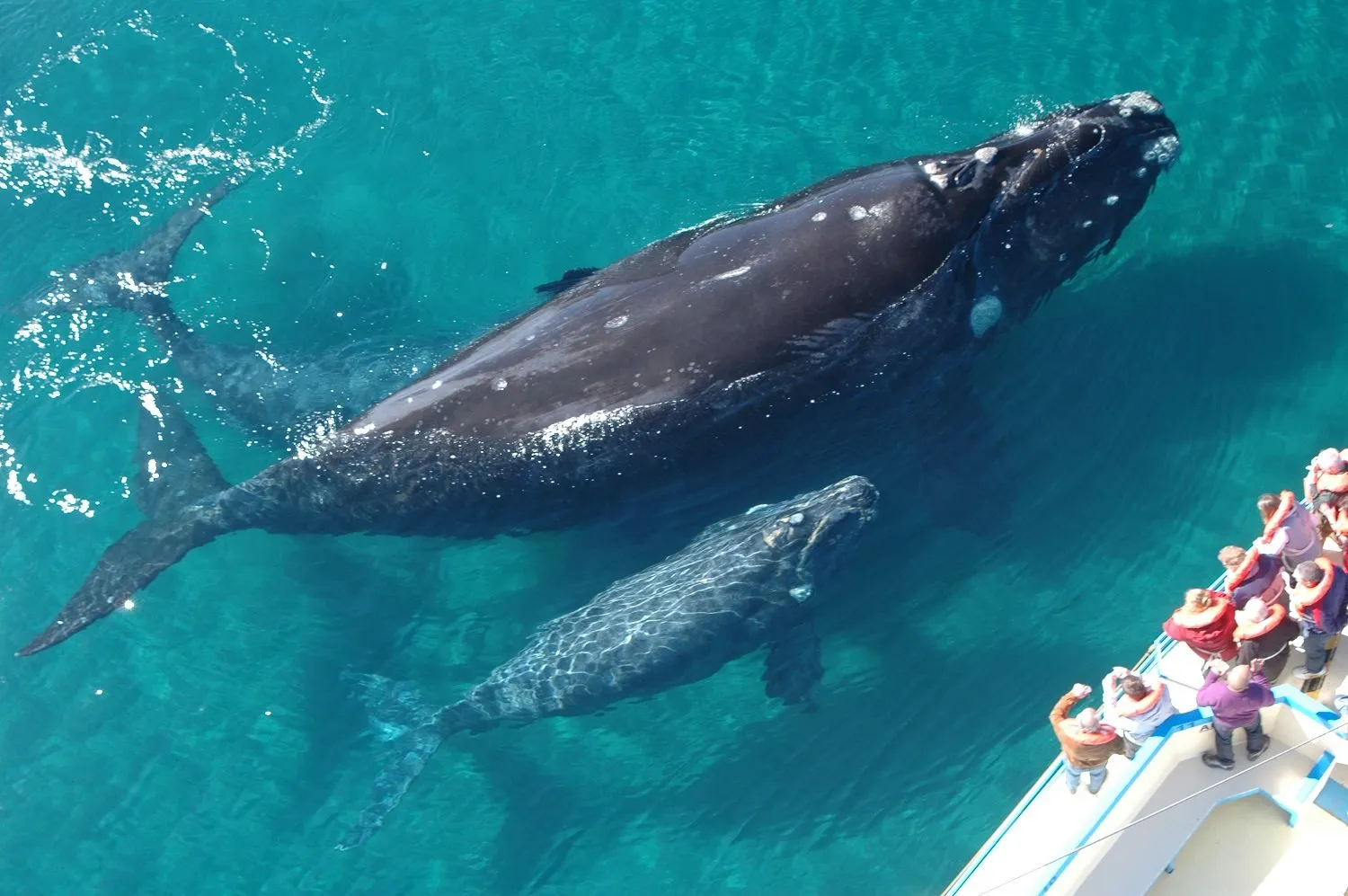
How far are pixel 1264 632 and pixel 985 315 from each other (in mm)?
5517

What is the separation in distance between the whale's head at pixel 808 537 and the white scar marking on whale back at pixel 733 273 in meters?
3.15

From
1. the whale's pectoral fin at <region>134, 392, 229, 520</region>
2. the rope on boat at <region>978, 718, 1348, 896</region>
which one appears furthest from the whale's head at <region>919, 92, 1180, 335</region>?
the whale's pectoral fin at <region>134, 392, 229, 520</region>

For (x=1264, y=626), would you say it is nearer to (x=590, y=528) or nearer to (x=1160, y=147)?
(x=1160, y=147)

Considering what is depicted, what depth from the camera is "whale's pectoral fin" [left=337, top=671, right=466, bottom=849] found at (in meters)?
14.9

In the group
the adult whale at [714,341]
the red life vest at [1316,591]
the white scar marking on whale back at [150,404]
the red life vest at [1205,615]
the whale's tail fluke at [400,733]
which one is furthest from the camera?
the white scar marking on whale back at [150,404]

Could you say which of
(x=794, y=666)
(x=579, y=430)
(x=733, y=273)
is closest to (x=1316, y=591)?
(x=794, y=666)

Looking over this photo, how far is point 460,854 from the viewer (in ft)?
48.8

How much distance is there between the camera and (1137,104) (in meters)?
14.5

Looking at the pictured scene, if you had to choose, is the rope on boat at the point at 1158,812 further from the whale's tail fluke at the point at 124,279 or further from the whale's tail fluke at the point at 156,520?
the whale's tail fluke at the point at 124,279

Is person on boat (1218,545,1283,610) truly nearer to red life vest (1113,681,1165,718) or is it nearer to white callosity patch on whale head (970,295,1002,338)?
red life vest (1113,681,1165,718)

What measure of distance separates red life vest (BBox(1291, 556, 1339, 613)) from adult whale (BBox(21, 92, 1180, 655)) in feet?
17.7

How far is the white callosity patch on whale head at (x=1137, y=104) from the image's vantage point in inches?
570

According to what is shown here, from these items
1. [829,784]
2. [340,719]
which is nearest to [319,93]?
[340,719]

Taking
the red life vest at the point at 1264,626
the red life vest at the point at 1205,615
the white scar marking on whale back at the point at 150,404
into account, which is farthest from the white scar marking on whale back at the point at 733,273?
the white scar marking on whale back at the point at 150,404
